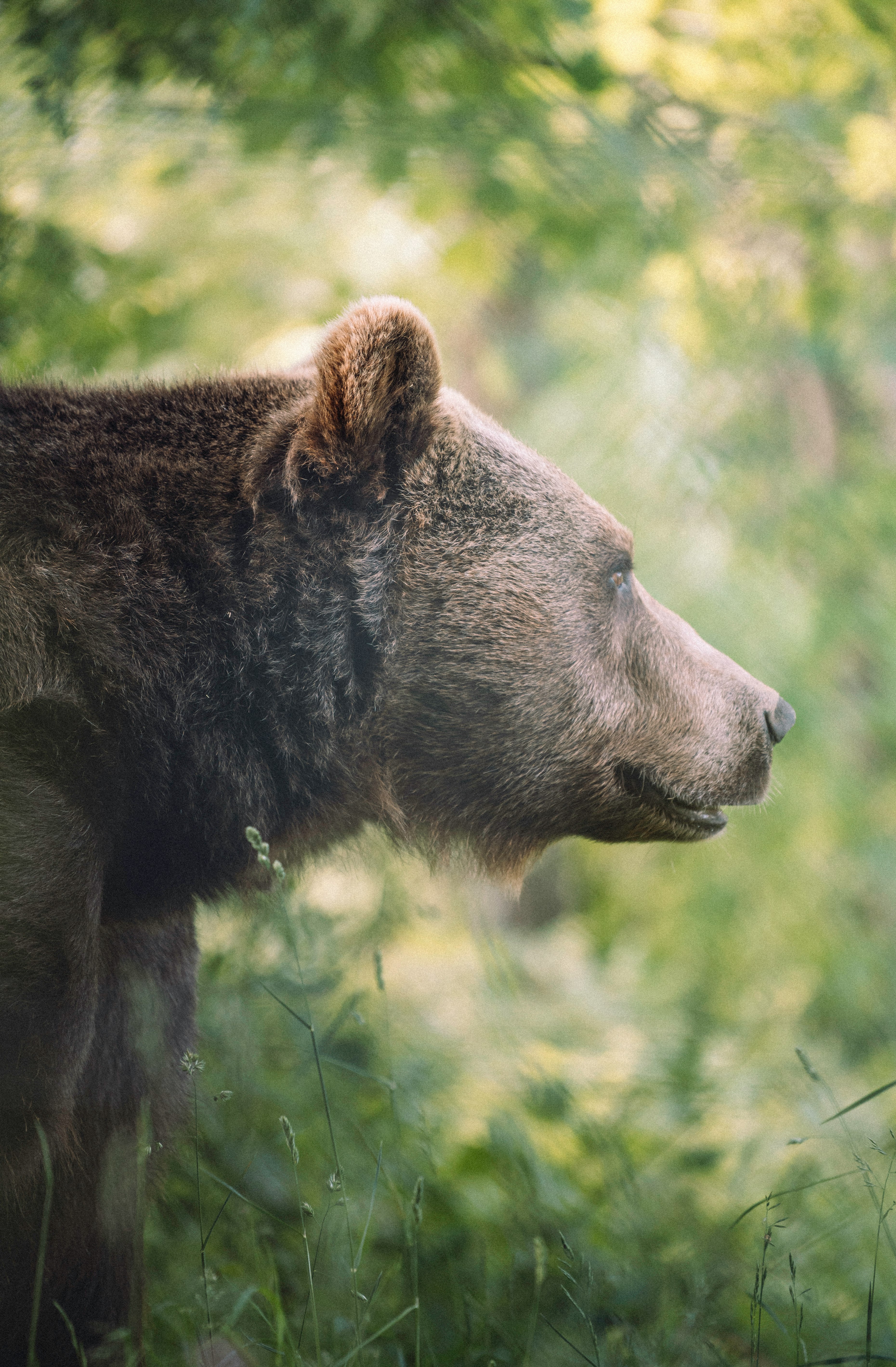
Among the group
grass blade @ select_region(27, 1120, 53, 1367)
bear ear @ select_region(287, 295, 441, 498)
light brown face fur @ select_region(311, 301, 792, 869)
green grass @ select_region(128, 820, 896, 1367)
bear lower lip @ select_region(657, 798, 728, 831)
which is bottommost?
green grass @ select_region(128, 820, 896, 1367)

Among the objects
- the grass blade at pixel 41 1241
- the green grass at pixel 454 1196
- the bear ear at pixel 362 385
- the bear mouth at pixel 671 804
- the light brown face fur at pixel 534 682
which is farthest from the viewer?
the bear mouth at pixel 671 804

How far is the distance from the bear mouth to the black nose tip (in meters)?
0.30

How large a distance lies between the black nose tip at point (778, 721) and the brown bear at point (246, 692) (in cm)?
2

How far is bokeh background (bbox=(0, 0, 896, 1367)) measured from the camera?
2.72m

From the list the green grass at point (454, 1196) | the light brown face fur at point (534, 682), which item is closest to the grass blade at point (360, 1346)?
the green grass at point (454, 1196)

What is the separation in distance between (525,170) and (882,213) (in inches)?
84.0

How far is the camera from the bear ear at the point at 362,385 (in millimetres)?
2369

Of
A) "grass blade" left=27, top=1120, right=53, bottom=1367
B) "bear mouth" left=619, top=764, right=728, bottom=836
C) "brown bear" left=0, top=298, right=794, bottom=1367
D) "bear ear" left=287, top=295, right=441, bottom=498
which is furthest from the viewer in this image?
"bear mouth" left=619, top=764, right=728, bottom=836

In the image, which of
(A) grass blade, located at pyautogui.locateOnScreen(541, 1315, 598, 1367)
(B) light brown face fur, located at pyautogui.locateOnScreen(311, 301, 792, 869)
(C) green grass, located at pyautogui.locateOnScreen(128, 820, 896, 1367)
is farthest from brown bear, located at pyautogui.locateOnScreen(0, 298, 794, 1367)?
(A) grass blade, located at pyautogui.locateOnScreen(541, 1315, 598, 1367)

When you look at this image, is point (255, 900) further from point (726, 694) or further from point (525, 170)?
point (525, 170)

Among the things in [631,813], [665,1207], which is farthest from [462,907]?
[631,813]

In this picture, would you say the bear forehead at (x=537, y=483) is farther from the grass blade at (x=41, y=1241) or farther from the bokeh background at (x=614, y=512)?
the grass blade at (x=41, y=1241)

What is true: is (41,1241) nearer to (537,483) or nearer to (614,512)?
(537,483)

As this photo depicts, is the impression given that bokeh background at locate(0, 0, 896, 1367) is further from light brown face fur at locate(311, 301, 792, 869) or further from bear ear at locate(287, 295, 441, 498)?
bear ear at locate(287, 295, 441, 498)
